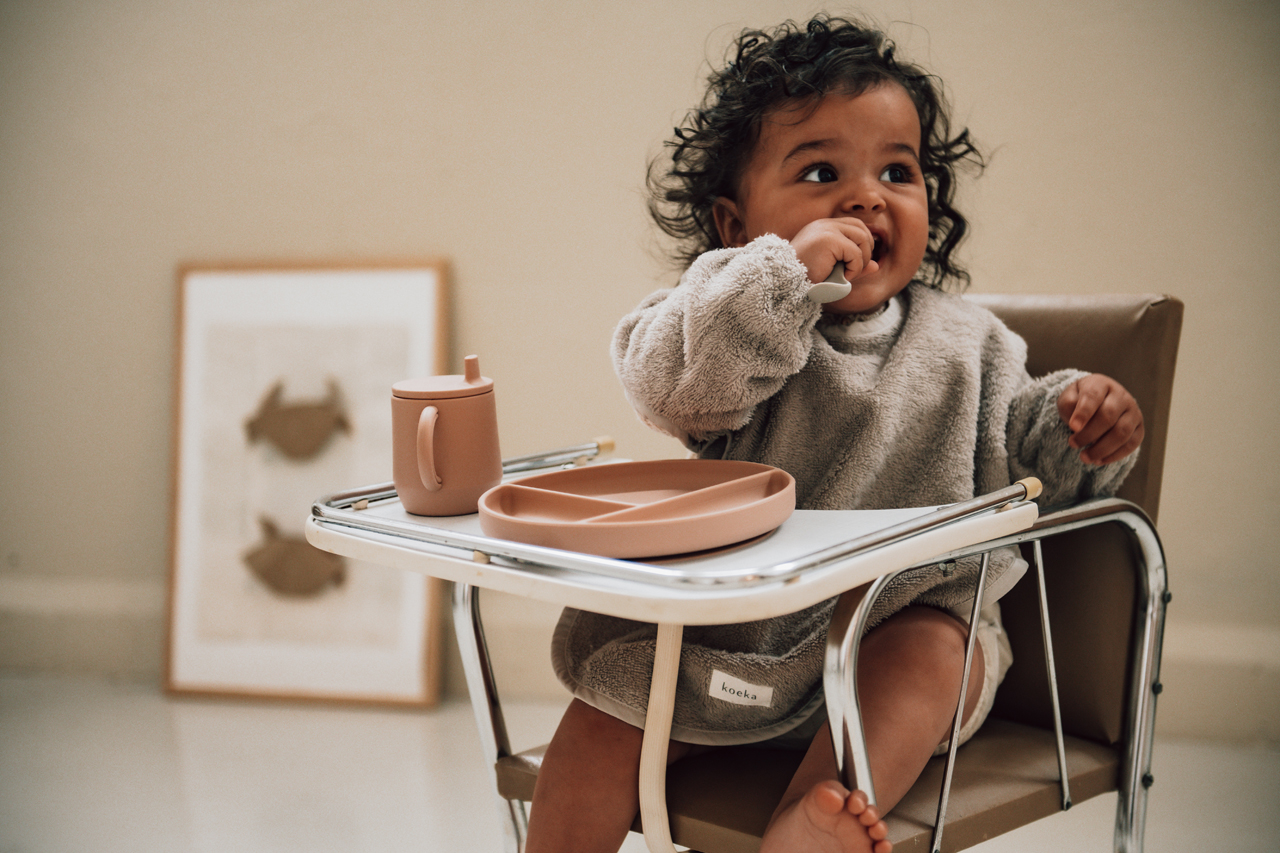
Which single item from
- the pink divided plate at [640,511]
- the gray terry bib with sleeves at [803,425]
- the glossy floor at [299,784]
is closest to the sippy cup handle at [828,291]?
the gray terry bib with sleeves at [803,425]

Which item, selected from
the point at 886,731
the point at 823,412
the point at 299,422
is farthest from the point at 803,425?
the point at 299,422

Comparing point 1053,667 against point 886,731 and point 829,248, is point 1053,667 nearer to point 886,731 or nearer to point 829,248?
point 886,731

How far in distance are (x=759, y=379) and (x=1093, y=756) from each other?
0.47 m

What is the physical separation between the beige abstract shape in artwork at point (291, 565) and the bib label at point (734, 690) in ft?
4.41

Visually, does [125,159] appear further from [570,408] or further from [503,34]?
[570,408]

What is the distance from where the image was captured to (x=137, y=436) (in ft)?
7.18

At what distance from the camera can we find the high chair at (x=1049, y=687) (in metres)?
0.81

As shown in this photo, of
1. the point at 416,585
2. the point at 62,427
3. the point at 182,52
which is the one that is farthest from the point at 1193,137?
the point at 62,427

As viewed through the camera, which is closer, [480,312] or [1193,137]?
[1193,137]

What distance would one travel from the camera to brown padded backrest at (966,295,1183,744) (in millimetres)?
967

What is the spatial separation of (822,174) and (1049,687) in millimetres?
546

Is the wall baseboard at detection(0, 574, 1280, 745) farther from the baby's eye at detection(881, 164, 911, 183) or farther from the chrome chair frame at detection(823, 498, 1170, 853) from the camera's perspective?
the baby's eye at detection(881, 164, 911, 183)

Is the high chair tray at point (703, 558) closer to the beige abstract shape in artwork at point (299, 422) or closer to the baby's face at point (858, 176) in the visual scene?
the baby's face at point (858, 176)

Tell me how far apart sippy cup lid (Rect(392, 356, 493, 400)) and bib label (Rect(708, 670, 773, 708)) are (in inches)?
12.2
